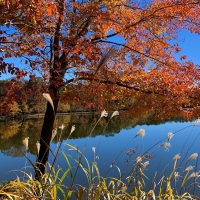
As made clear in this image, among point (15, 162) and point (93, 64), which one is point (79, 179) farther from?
point (93, 64)

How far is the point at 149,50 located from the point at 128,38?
63 centimetres

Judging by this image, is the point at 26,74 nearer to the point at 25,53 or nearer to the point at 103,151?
the point at 25,53

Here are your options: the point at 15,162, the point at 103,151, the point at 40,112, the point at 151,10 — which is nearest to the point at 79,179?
the point at 15,162

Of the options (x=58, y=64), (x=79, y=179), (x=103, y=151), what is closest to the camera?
(x=58, y=64)

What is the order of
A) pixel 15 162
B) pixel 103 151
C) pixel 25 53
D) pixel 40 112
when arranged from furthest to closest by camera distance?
pixel 40 112
pixel 103 151
pixel 15 162
pixel 25 53

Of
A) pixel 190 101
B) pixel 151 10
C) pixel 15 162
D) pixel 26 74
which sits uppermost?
pixel 151 10

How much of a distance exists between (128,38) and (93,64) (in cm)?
126

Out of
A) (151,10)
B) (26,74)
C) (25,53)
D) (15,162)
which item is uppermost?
(151,10)

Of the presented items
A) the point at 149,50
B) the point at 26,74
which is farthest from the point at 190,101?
the point at 26,74

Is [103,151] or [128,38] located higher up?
[128,38]

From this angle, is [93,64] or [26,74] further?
[93,64]

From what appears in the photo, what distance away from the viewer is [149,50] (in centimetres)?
729

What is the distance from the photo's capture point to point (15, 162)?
55.5 feet

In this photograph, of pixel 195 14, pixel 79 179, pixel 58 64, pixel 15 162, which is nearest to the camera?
pixel 58 64
